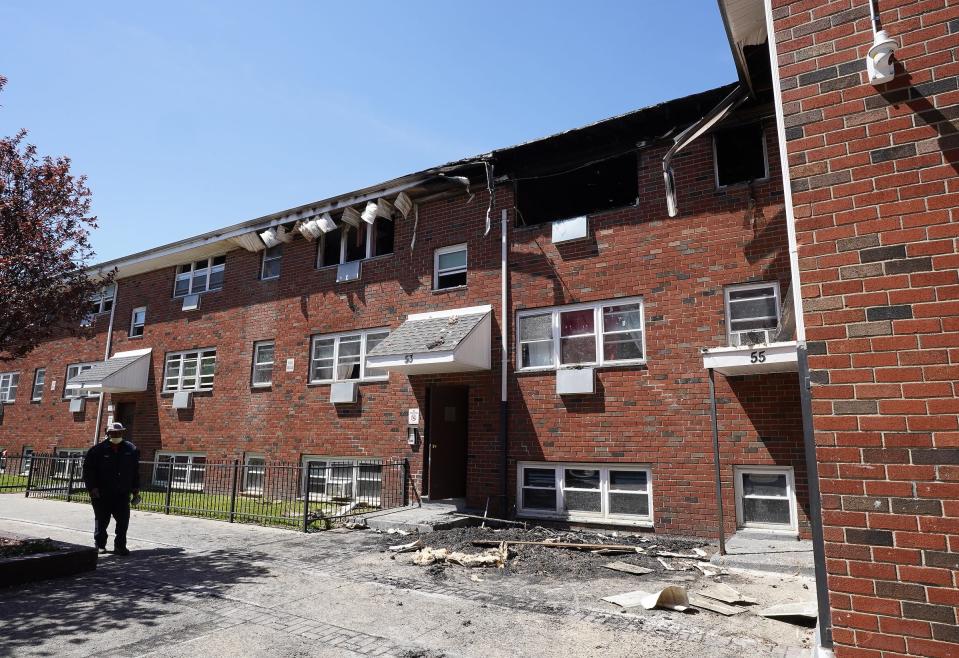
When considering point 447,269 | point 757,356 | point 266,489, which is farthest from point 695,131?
point 266,489

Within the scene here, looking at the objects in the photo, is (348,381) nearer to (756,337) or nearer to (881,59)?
(756,337)

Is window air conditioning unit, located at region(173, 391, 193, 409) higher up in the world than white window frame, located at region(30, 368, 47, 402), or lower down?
lower down

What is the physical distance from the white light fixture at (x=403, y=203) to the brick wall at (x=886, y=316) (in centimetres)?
1152

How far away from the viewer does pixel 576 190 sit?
14.0m

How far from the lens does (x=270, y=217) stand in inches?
660

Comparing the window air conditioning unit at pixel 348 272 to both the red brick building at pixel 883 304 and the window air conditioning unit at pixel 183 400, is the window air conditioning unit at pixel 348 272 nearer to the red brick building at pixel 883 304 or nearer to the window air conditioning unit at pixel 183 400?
the window air conditioning unit at pixel 183 400

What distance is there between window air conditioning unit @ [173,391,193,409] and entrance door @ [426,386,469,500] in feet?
30.1

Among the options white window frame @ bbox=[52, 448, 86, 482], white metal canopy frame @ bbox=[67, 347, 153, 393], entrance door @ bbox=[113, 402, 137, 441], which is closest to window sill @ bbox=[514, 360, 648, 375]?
white window frame @ bbox=[52, 448, 86, 482]

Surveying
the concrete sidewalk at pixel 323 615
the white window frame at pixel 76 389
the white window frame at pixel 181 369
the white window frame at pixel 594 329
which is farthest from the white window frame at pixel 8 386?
the white window frame at pixel 594 329

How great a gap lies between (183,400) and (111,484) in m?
10.2

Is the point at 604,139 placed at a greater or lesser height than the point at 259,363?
greater

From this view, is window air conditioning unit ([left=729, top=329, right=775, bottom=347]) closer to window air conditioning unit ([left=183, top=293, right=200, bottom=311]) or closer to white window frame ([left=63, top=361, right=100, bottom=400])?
window air conditioning unit ([left=183, top=293, right=200, bottom=311])

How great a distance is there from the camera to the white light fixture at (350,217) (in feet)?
50.4

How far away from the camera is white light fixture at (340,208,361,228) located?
15.4 metres
